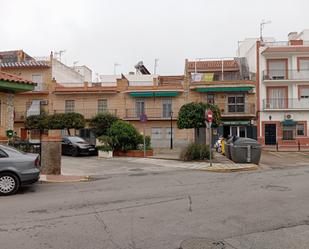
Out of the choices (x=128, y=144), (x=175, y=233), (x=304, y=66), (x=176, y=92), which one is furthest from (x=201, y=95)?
(x=175, y=233)

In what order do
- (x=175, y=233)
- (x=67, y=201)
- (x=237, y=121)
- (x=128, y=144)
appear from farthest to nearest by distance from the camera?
1. (x=237, y=121)
2. (x=128, y=144)
3. (x=67, y=201)
4. (x=175, y=233)

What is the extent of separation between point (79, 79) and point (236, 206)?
4441 centimetres

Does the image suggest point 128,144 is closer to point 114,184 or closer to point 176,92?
point 114,184

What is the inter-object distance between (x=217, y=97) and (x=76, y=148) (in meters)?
19.2

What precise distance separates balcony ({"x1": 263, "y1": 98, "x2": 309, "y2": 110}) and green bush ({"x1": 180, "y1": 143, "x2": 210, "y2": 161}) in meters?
19.1

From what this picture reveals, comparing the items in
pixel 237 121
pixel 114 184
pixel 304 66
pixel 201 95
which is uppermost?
pixel 304 66

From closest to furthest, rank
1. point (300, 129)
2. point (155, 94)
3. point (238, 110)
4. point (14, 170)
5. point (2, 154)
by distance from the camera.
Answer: point (14, 170) → point (2, 154) → point (300, 129) → point (238, 110) → point (155, 94)

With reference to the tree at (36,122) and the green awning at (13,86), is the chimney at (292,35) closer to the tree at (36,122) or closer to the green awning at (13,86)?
the tree at (36,122)

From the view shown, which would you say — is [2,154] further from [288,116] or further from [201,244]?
[288,116]

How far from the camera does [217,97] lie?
3647cm

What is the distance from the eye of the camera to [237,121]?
118 ft

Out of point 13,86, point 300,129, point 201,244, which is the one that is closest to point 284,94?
point 300,129

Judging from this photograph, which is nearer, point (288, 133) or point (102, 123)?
point (102, 123)

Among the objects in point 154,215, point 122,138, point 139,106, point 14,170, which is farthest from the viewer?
point 139,106
